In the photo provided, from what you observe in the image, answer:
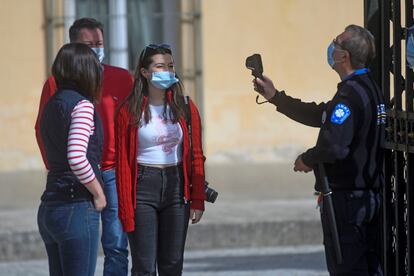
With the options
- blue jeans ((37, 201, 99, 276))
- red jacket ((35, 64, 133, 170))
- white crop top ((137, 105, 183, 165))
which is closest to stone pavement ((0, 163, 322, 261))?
red jacket ((35, 64, 133, 170))

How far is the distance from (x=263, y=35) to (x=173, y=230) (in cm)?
595

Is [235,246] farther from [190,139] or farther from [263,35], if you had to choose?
[190,139]

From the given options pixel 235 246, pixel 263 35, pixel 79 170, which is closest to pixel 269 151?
pixel 263 35

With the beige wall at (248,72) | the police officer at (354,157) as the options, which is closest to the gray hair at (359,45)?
the police officer at (354,157)

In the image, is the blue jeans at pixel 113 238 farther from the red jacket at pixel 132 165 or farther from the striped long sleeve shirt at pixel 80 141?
the striped long sleeve shirt at pixel 80 141

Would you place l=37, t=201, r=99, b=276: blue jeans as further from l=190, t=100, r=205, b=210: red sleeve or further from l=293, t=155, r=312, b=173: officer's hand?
l=293, t=155, r=312, b=173: officer's hand

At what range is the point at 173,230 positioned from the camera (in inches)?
250

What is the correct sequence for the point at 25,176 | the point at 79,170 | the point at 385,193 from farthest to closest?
1. the point at 25,176
2. the point at 385,193
3. the point at 79,170

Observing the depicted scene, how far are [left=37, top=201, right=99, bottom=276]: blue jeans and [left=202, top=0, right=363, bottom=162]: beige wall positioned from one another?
20.5ft

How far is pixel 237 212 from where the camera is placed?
34.8ft

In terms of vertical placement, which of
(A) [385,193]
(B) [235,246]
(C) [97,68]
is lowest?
(B) [235,246]

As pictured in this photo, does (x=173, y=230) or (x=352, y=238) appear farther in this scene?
(x=173, y=230)

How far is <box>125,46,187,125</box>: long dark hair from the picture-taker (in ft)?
20.8

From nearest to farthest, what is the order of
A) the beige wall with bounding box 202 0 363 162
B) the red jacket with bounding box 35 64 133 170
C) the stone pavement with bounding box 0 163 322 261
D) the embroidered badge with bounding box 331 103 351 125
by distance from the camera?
1. the embroidered badge with bounding box 331 103 351 125
2. the red jacket with bounding box 35 64 133 170
3. the stone pavement with bounding box 0 163 322 261
4. the beige wall with bounding box 202 0 363 162
